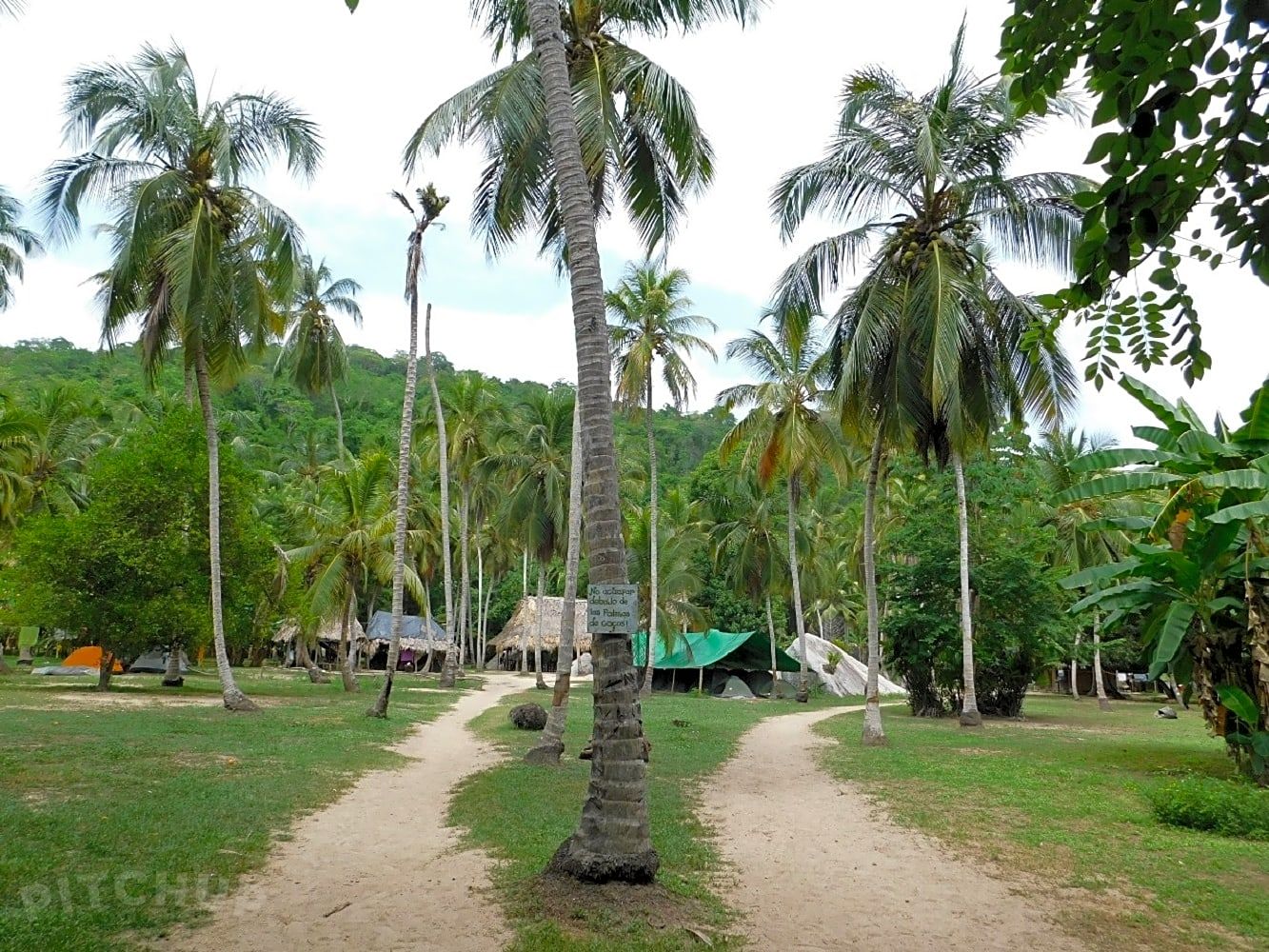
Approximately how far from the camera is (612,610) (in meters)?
5.78

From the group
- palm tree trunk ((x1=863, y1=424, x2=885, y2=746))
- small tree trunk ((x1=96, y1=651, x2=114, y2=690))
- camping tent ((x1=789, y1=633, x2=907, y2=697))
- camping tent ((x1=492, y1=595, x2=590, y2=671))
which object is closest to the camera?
palm tree trunk ((x1=863, y1=424, x2=885, y2=746))

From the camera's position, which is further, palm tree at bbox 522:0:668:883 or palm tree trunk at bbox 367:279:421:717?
palm tree trunk at bbox 367:279:421:717

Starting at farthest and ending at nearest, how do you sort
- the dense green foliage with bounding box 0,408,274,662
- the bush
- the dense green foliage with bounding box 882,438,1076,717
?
the dense green foliage with bounding box 882,438,1076,717
the dense green foliage with bounding box 0,408,274,662
the bush

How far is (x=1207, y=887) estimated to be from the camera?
241 inches

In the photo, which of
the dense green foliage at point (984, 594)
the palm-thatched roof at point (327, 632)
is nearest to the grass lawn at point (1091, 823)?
the dense green foliage at point (984, 594)

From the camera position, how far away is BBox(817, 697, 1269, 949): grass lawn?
555 centimetres

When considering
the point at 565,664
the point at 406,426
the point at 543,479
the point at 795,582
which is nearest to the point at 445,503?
the point at 543,479

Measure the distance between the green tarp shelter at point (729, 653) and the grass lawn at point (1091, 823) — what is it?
17.3m

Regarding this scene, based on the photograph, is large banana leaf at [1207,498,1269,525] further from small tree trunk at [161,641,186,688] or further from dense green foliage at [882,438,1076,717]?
small tree trunk at [161,641,186,688]

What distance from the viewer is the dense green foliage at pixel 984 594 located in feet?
68.9

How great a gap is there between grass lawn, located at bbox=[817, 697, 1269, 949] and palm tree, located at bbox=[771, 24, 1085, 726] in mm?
3368

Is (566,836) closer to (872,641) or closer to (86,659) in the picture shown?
(872,641)

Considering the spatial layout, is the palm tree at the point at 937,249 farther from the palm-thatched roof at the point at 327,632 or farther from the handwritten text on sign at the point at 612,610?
the palm-thatched roof at the point at 327,632

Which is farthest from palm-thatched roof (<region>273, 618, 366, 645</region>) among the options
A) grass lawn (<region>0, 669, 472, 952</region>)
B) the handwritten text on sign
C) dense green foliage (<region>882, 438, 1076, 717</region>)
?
the handwritten text on sign
